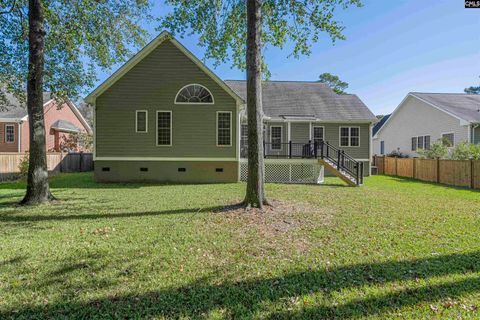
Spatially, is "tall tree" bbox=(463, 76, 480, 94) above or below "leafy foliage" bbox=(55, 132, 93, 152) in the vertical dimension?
above

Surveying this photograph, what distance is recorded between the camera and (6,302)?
285cm

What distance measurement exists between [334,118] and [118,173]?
13186 millimetres

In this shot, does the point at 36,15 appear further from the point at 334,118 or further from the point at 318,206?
the point at 334,118

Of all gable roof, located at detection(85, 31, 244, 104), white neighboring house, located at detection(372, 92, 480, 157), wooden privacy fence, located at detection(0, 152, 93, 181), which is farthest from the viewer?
white neighboring house, located at detection(372, 92, 480, 157)

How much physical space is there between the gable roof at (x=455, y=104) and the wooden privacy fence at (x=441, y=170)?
4273 mm

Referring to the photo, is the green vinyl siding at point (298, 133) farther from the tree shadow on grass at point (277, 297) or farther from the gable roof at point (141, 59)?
the tree shadow on grass at point (277, 297)

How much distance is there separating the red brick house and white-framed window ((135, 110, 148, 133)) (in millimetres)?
8421

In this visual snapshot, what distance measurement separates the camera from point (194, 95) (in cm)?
1273

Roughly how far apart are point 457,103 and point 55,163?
97.8 feet

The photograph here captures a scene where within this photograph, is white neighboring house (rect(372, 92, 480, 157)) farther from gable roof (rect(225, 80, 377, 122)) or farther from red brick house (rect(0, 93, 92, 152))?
red brick house (rect(0, 93, 92, 152))

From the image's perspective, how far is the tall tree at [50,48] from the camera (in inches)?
309

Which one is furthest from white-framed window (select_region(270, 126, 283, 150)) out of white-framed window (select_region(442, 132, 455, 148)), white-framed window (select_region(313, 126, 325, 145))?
white-framed window (select_region(442, 132, 455, 148))

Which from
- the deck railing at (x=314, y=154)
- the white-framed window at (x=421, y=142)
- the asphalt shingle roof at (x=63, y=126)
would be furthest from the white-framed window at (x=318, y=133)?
the asphalt shingle roof at (x=63, y=126)

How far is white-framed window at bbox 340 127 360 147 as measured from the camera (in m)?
16.9
